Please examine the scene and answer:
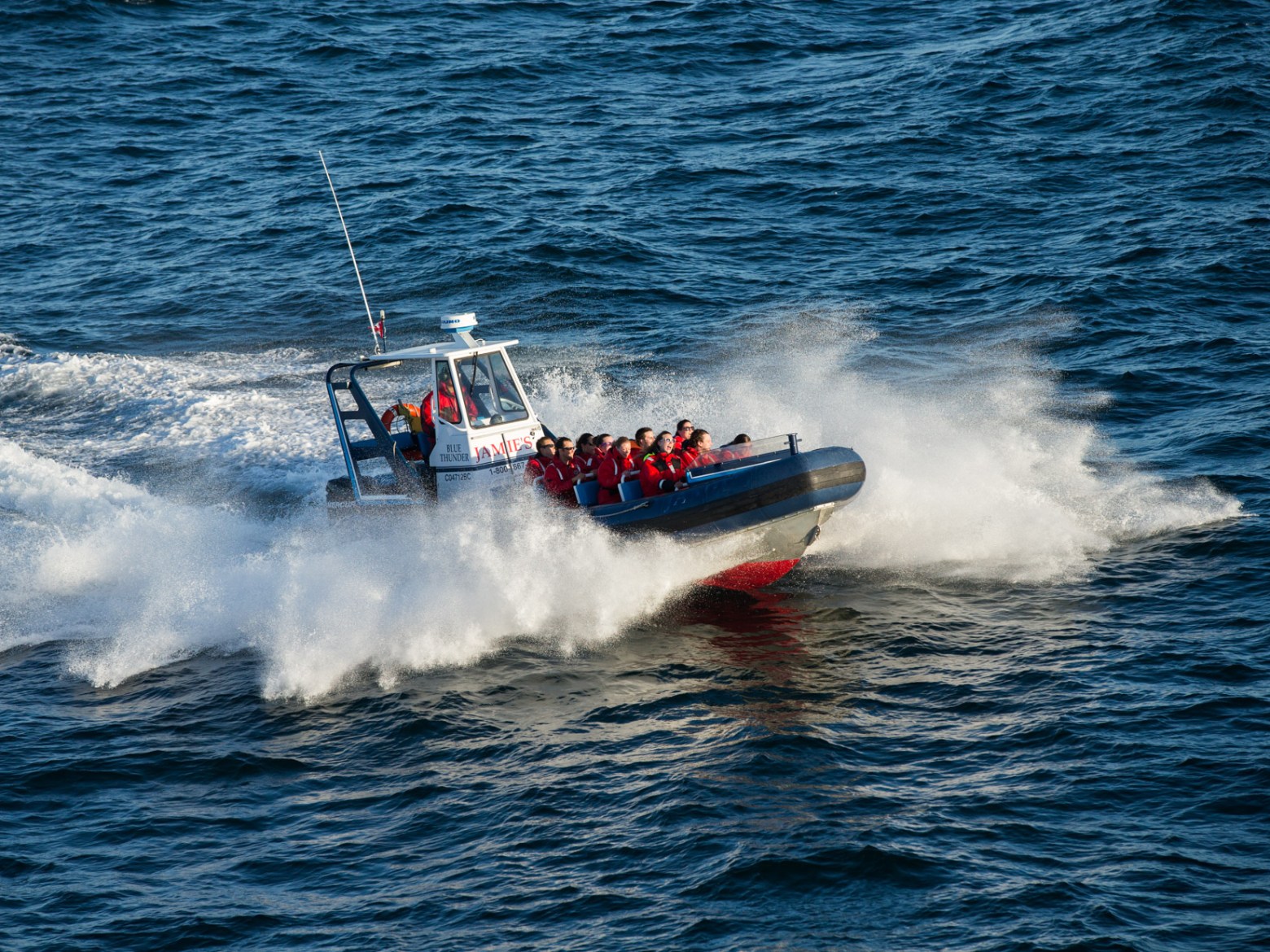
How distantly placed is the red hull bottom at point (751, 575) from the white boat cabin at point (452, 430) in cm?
244

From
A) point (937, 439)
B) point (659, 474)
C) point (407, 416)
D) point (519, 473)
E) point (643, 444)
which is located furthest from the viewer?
point (937, 439)

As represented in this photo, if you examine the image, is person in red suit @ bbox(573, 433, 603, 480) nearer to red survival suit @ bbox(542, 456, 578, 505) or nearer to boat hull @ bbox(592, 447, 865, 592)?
red survival suit @ bbox(542, 456, 578, 505)

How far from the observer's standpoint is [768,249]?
23.6m

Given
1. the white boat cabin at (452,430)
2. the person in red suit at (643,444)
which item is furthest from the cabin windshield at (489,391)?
the person in red suit at (643,444)

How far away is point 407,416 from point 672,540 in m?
3.85

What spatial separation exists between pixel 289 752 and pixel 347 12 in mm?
32633

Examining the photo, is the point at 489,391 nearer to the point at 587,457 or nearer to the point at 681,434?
the point at 587,457

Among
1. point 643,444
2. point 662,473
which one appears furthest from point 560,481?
point 662,473

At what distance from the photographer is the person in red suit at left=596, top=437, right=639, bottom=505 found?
12.7m

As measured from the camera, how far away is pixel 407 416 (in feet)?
47.1

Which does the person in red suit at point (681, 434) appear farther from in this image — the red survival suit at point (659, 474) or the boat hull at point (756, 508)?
the boat hull at point (756, 508)

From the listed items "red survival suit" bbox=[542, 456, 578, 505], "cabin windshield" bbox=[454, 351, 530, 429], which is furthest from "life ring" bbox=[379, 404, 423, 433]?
"red survival suit" bbox=[542, 456, 578, 505]

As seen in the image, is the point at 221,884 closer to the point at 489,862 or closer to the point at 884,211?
the point at 489,862

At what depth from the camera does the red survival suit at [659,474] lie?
→ 41.3 feet
